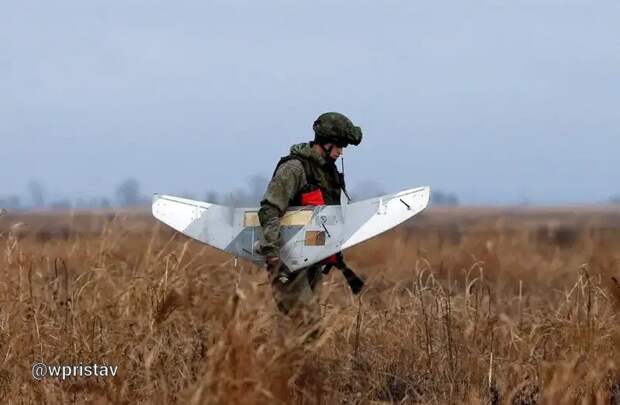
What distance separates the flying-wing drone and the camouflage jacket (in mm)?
98

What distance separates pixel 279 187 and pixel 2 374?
65.1 inches

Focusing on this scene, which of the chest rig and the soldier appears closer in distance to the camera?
the soldier

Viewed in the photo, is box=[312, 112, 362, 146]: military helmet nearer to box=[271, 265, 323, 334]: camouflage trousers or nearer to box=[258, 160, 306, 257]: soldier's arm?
box=[258, 160, 306, 257]: soldier's arm

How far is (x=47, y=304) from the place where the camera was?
5.95 meters

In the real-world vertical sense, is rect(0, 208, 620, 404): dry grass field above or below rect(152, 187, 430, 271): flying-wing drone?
below

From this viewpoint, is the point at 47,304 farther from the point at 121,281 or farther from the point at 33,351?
the point at 33,351

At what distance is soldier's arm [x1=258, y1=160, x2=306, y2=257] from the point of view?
4.84 metres

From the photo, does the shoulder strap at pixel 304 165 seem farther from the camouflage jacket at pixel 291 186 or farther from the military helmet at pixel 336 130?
the military helmet at pixel 336 130

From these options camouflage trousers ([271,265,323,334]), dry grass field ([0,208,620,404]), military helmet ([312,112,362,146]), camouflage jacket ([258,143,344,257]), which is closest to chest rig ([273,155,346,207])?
camouflage jacket ([258,143,344,257])

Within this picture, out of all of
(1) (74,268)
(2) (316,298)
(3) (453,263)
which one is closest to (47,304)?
(2) (316,298)

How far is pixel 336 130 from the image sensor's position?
4.97 m

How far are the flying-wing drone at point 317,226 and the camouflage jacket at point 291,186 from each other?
0.10 metres

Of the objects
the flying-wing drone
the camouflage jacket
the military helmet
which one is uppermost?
the military helmet

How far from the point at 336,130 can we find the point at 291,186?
369 mm
